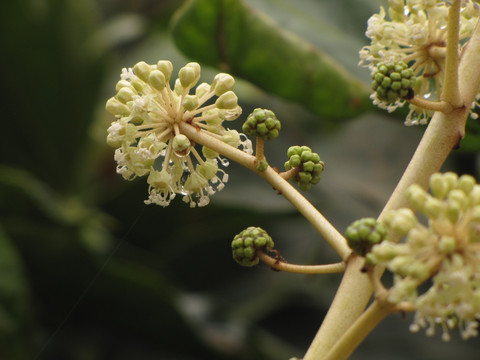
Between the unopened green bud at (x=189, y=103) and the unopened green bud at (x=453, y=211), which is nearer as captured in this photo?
the unopened green bud at (x=453, y=211)

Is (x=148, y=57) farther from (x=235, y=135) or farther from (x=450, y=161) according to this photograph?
(x=235, y=135)

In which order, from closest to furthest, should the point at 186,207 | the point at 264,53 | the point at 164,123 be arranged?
the point at 164,123, the point at 264,53, the point at 186,207

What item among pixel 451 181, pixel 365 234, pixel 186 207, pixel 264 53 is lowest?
pixel 186 207

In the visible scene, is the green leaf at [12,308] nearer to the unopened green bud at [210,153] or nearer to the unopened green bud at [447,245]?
the unopened green bud at [210,153]

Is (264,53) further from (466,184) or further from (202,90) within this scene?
(466,184)

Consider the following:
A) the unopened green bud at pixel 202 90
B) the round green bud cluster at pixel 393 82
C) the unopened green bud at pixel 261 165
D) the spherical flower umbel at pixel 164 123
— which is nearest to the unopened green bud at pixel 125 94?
the spherical flower umbel at pixel 164 123

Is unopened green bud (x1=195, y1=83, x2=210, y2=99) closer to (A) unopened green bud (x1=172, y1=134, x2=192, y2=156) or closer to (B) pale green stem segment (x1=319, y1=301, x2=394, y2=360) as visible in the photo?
(A) unopened green bud (x1=172, y1=134, x2=192, y2=156)

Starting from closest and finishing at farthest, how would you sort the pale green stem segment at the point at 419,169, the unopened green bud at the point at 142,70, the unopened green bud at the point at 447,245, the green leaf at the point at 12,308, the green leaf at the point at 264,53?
the unopened green bud at the point at 447,245 → the pale green stem segment at the point at 419,169 → the unopened green bud at the point at 142,70 → the green leaf at the point at 264,53 → the green leaf at the point at 12,308

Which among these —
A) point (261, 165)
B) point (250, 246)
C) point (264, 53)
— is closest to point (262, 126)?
point (261, 165)
